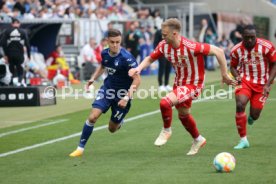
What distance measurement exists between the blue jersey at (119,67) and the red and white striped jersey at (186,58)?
39cm

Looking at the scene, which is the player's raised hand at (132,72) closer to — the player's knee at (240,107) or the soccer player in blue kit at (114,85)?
the soccer player in blue kit at (114,85)

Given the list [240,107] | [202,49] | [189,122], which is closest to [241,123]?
[240,107]

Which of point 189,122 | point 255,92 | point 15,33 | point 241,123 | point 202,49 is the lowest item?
point 15,33

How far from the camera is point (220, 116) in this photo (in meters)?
16.6

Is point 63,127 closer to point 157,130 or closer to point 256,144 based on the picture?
point 157,130

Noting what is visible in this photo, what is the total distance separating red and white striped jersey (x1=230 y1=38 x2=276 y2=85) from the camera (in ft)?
39.4

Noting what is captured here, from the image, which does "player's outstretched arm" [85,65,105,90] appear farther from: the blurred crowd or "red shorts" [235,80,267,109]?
the blurred crowd

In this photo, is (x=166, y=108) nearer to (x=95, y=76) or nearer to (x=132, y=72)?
(x=132, y=72)

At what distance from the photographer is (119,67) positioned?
11477 millimetres

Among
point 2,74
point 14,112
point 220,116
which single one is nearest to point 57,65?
point 2,74

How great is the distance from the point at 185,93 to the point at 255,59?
159cm

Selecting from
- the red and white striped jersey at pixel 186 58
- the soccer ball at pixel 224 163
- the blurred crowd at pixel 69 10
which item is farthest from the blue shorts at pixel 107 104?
the blurred crowd at pixel 69 10

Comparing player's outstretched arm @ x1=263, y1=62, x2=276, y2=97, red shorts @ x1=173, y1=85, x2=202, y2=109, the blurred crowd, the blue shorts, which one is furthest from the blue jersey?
the blurred crowd

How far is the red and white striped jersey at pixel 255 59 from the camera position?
12000mm
